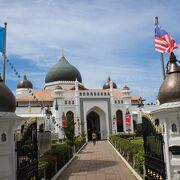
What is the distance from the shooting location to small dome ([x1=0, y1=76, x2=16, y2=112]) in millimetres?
6320

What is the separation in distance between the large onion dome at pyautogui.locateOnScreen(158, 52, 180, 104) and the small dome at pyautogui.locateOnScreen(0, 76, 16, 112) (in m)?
3.32

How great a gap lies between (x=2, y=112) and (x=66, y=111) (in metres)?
40.6

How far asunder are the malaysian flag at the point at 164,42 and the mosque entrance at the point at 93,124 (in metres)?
37.1

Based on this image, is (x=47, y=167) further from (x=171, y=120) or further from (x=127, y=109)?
(x=127, y=109)

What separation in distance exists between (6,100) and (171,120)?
11.6 feet

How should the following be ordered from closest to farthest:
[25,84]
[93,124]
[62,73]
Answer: [93,124] → [62,73] → [25,84]

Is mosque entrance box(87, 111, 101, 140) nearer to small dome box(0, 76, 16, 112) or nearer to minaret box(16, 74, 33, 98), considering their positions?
minaret box(16, 74, 33, 98)

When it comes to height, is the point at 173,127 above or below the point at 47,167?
above

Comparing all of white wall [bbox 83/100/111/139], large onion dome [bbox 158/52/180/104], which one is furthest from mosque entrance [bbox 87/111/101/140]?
large onion dome [bbox 158/52/180/104]

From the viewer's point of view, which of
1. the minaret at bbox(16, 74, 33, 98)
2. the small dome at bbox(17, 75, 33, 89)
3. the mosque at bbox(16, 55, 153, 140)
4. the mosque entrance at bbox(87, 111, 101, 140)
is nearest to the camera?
the mosque at bbox(16, 55, 153, 140)

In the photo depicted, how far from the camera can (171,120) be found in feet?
22.2

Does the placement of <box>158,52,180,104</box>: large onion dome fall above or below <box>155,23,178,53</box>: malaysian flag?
below

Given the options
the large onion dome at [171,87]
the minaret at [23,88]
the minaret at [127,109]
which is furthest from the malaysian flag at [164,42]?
the minaret at [23,88]

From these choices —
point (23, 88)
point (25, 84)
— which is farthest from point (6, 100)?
point (25, 84)
